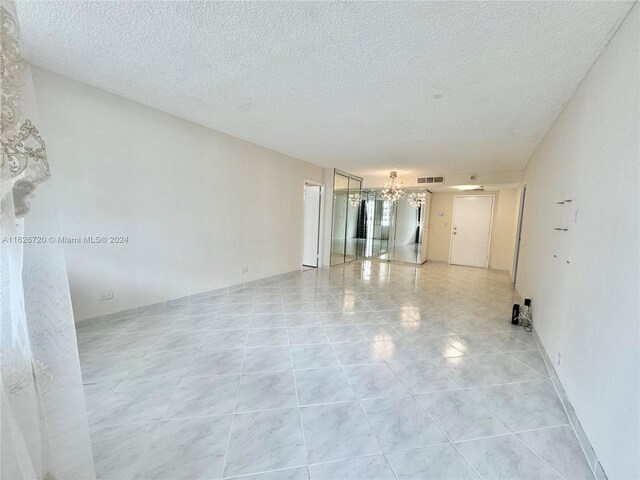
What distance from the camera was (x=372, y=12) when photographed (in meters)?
1.75

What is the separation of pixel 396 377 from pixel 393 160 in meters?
4.58

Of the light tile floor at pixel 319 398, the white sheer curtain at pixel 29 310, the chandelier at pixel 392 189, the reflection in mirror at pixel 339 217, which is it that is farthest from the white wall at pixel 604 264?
the reflection in mirror at pixel 339 217

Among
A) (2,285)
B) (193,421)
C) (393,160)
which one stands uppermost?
(393,160)

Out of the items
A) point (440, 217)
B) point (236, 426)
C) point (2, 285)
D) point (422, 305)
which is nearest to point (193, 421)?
point (236, 426)

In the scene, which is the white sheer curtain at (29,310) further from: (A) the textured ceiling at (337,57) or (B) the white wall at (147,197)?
(B) the white wall at (147,197)

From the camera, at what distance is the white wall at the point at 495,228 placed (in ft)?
24.3

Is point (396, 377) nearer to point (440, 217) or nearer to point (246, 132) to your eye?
point (246, 132)

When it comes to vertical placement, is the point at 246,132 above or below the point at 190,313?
above

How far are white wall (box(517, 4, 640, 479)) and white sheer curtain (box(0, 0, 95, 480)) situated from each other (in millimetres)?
2347

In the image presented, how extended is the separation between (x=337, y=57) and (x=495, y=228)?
7294 millimetres

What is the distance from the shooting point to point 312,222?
24.1 feet

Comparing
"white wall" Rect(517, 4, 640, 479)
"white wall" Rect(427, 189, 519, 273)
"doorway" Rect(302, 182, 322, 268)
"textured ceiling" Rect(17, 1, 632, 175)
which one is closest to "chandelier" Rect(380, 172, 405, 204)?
"white wall" Rect(427, 189, 519, 273)

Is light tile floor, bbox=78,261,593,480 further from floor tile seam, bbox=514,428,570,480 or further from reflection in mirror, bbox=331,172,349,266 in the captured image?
reflection in mirror, bbox=331,172,349,266

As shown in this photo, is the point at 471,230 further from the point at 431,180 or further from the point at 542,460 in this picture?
the point at 542,460
